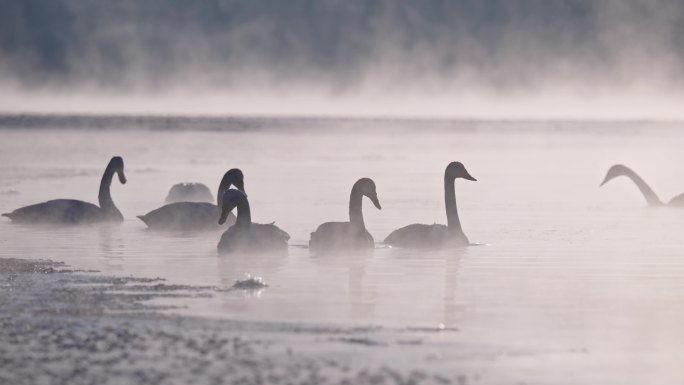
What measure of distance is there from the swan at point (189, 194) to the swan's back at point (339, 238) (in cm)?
721

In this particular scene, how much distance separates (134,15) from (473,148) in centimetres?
13239

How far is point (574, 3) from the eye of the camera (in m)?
173

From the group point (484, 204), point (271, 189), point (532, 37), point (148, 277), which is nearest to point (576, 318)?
point (148, 277)

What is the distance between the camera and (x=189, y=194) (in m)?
26.4

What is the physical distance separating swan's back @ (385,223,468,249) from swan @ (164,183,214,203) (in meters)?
7.25

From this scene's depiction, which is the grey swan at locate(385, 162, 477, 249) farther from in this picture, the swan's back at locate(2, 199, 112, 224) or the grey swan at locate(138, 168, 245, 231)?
the swan's back at locate(2, 199, 112, 224)

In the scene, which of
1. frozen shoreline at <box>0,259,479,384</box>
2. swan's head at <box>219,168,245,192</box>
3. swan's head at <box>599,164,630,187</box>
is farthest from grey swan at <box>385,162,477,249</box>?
swan's head at <box>599,164,630,187</box>

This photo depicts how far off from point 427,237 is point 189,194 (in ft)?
25.5

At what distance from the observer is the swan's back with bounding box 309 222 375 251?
1906 centimetres

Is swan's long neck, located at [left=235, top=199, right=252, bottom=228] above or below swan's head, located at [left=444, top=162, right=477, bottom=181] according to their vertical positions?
below

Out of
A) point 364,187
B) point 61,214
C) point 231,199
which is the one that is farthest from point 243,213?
point 61,214

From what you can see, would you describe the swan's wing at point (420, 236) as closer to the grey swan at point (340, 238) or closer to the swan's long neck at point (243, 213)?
the grey swan at point (340, 238)

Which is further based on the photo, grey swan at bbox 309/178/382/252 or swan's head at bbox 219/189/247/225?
swan's head at bbox 219/189/247/225

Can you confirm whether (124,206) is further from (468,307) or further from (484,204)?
(468,307)
